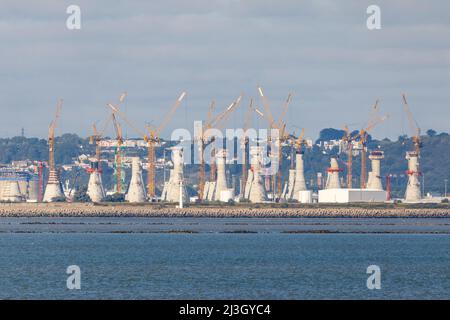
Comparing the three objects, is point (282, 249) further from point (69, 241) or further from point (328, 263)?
point (69, 241)

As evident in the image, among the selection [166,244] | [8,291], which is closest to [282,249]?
[166,244]

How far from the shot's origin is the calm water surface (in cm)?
7269

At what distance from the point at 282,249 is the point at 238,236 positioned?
27.0 metres

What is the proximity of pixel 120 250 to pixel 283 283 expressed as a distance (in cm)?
3734

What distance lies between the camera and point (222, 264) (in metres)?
94.4

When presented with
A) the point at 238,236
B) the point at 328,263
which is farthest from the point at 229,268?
the point at 238,236

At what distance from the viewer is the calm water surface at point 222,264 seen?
72.7 metres

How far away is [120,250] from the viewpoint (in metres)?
113

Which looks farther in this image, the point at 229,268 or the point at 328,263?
the point at 328,263

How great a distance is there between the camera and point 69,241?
12962 centimetres
